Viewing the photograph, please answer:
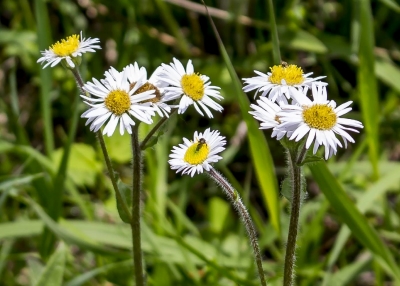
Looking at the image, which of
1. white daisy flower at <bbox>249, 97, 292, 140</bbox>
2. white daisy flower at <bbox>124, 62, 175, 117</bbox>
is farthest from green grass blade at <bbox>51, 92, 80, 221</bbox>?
white daisy flower at <bbox>249, 97, 292, 140</bbox>

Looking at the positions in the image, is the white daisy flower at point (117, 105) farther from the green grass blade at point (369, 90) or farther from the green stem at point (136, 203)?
the green grass blade at point (369, 90)

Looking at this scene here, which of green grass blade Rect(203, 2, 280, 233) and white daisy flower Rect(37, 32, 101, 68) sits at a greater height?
green grass blade Rect(203, 2, 280, 233)

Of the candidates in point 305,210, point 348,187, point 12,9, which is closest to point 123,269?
point 305,210

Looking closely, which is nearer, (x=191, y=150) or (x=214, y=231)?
(x=191, y=150)

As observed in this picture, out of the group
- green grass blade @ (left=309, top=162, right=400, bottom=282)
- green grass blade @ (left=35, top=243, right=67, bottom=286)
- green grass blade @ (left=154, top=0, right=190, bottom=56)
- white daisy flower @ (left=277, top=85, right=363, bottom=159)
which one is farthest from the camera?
green grass blade @ (left=154, top=0, right=190, bottom=56)

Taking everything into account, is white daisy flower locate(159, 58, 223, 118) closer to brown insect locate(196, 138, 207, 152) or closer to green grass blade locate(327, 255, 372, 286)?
brown insect locate(196, 138, 207, 152)

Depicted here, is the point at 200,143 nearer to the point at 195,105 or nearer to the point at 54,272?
the point at 195,105

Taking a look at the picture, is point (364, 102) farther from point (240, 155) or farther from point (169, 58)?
point (169, 58)
